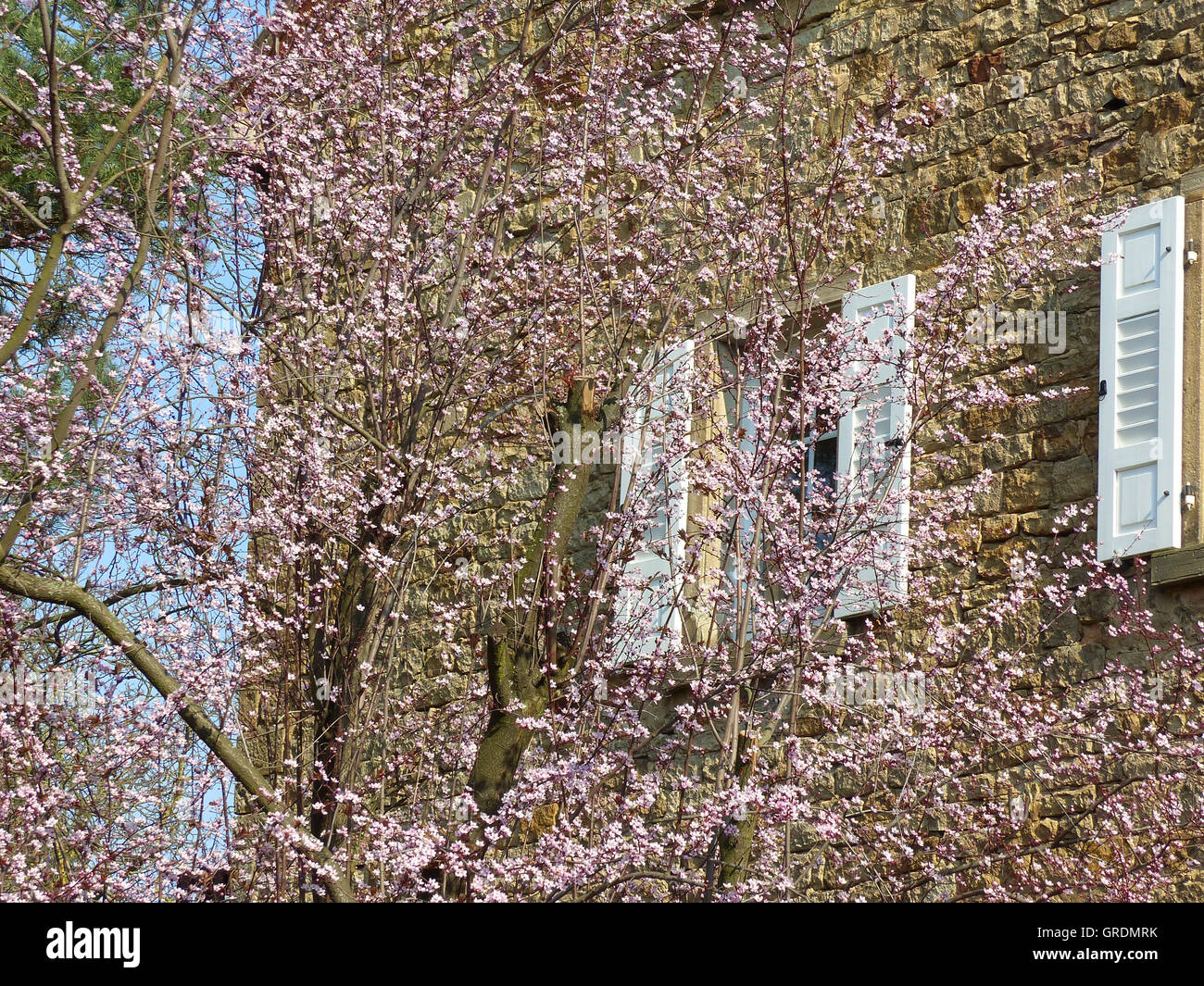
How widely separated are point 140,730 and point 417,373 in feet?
5.88

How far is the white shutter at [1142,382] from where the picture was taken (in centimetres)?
584

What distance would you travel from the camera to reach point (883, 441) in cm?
671

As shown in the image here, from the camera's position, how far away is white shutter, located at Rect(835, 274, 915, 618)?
643 cm

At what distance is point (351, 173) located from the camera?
23.3 ft

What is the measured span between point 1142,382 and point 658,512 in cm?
213

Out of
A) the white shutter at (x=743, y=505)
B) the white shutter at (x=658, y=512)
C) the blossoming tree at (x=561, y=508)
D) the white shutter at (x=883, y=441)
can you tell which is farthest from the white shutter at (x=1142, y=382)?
the white shutter at (x=658, y=512)

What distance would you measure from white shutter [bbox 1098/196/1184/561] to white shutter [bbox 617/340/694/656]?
1.68 metres

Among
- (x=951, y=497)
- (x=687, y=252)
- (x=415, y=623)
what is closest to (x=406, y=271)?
(x=687, y=252)

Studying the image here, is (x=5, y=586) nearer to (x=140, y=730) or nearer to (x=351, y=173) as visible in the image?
(x=140, y=730)

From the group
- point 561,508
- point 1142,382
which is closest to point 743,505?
point 561,508

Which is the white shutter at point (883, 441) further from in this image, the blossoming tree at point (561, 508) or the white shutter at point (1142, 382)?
the white shutter at point (1142, 382)

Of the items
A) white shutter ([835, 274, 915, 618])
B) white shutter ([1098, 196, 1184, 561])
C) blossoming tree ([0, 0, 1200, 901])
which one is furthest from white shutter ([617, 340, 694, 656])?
white shutter ([1098, 196, 1184, 561])

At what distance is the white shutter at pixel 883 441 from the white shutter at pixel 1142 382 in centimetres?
80

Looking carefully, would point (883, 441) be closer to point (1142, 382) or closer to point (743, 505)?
point (743, 505)
